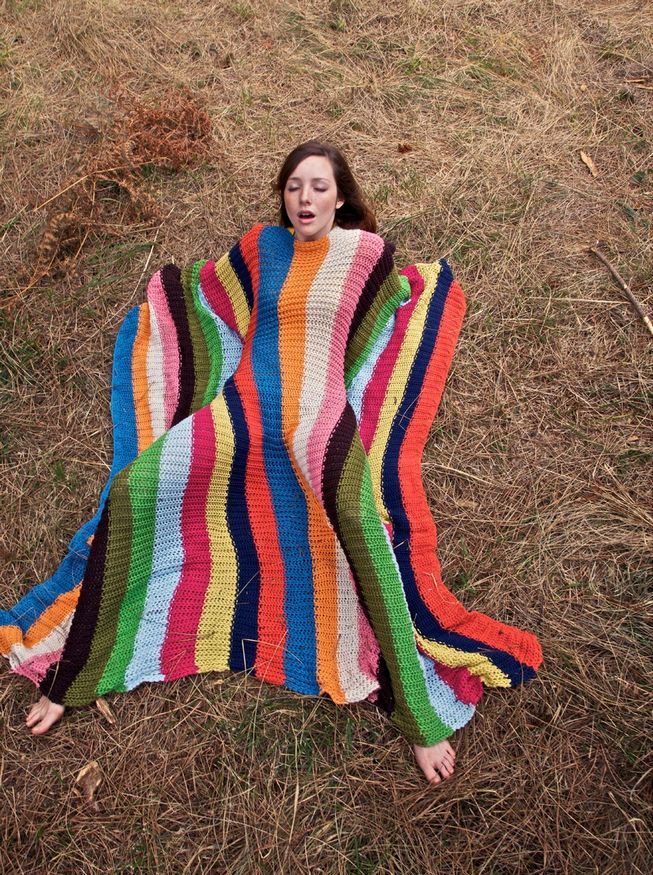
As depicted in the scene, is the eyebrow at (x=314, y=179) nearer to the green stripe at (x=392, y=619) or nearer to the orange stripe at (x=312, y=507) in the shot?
the orange stripe at (x=312, y=507)

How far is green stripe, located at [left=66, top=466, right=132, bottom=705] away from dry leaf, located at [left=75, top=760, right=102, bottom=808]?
0.19 m

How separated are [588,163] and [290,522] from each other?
233 cm

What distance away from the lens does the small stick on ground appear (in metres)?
2.52

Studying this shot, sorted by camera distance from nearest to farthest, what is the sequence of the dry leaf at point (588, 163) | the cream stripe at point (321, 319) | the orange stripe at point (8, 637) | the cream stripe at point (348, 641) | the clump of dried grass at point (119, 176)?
1. the cream stripe at point (348, 641)
2. the orange stripe at point (8, 637)
3. the cream stripe at point (321, 319)
4. the clump of dried grass at point (119, 176)
5. the dry leaf at point (588, 163)

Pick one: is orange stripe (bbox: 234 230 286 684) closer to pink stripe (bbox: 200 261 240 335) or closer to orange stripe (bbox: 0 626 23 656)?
pink stripe (bbox: 200 261 240 335)

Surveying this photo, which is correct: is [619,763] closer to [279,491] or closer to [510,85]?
[279,491]

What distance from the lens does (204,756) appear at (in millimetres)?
1851

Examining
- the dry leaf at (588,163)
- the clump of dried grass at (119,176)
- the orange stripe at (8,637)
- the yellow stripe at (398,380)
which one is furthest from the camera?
the dry leaf at (588,163)

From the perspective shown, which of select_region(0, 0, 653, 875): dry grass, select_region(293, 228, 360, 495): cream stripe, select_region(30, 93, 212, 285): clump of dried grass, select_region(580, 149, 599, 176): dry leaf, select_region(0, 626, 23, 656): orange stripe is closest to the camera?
select_region(0, 0, 653, 875): dry grass

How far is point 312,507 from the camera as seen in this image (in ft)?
6.75

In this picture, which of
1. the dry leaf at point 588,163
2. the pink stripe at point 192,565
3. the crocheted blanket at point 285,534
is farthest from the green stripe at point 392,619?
the dry leaf at point 588,163

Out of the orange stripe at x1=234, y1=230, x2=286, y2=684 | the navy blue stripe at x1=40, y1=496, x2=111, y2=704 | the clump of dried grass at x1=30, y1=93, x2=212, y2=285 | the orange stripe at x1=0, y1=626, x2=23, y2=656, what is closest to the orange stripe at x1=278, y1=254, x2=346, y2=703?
the orange stripe at x1=234, y1=230, x2=286, y2=684

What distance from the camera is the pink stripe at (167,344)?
95.7 inches

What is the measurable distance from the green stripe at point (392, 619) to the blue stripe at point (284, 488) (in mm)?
241
